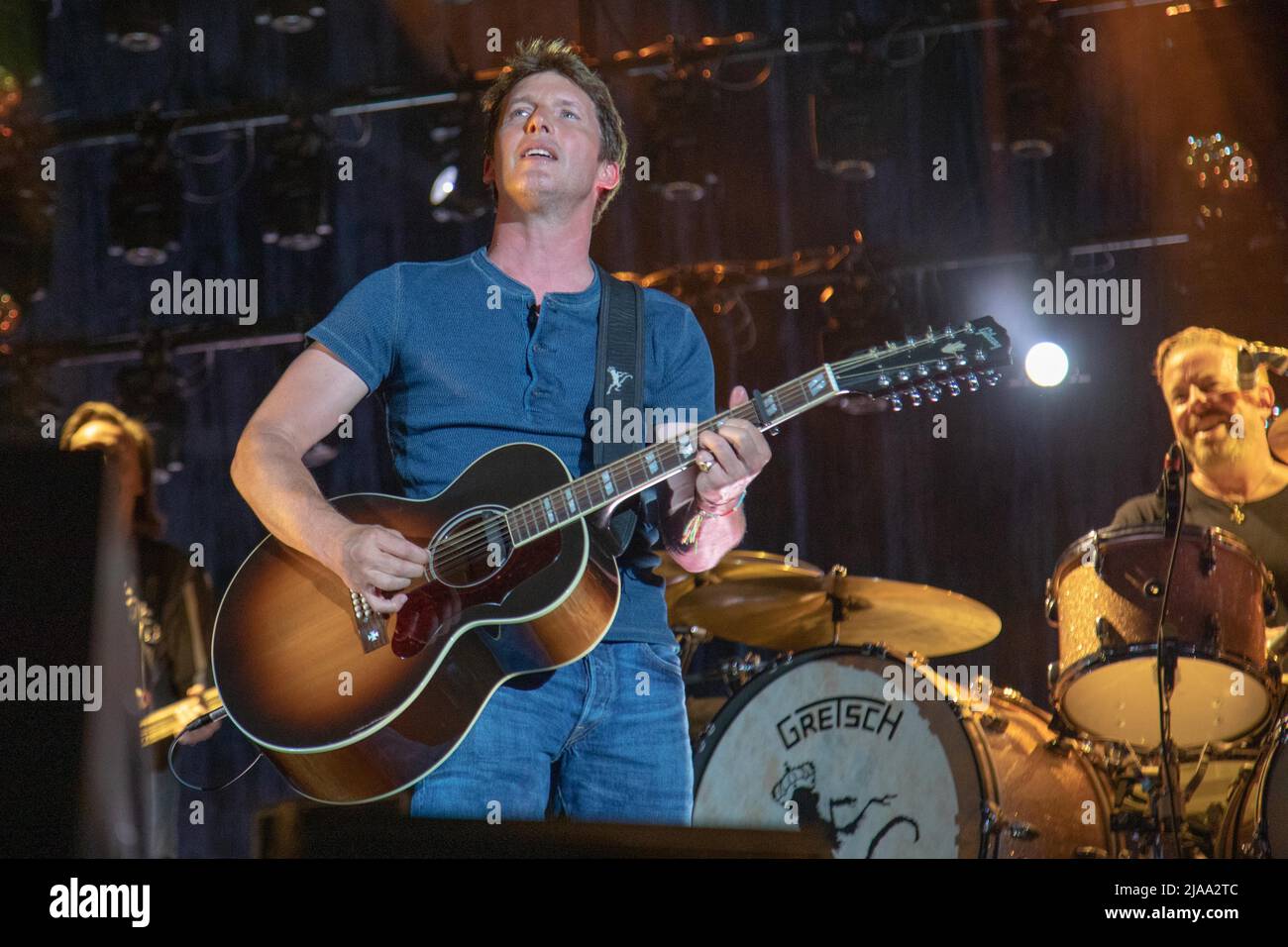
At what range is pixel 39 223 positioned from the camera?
20.8 feet

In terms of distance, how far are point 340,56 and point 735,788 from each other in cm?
372

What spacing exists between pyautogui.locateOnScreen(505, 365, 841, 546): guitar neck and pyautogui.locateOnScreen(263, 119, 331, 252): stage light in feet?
10.8

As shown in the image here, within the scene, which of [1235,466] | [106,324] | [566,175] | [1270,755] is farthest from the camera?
[106,324]

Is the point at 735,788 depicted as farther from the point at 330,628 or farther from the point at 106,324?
the point at 106,324

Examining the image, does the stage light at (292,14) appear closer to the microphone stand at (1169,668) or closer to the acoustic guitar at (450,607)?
the acoustic guitar at (450,607)

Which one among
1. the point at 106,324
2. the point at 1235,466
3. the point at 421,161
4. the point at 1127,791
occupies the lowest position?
the point at 1127,791

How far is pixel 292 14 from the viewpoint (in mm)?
5562

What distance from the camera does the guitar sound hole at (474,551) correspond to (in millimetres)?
2939

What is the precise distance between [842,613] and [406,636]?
2092 millimetres

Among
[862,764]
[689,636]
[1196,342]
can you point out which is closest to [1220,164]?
[1196,342]

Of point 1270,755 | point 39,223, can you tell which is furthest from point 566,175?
point 39,223

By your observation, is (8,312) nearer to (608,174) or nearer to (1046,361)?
(608,174)

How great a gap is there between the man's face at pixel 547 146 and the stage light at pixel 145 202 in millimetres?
3057

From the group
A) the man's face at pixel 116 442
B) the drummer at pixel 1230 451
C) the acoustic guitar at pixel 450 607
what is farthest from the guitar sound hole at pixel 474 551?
the drummer at pixel 1230 451
